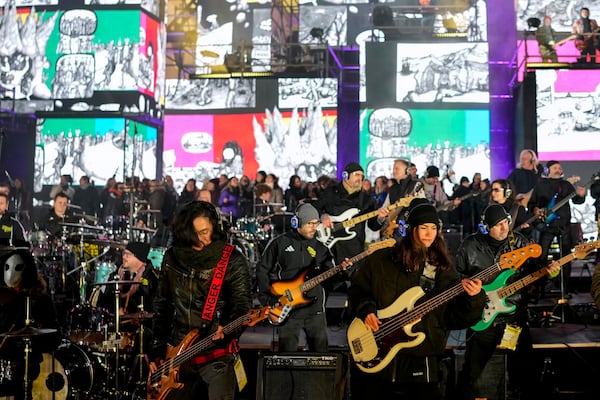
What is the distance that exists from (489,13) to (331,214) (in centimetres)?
1770


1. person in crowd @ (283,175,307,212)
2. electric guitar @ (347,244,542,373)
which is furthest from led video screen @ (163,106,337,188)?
electric guitar @ (347,244,542,373)

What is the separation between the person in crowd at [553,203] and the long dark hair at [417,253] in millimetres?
7402

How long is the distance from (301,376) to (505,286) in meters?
2.26

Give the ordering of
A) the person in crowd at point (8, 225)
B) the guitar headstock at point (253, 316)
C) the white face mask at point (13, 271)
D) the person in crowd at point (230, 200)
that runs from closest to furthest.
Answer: the guitar headstock at point (253, 316) → the white face mask at point (13, 271) → the person in crowd at point (8, 225) → the person in crowd at point (230, 200)

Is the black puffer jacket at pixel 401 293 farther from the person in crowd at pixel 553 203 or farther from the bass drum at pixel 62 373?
the person in crowd at pixel 553 203

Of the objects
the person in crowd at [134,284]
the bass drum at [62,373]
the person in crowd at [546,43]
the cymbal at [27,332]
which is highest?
the person in crowd at [546,43]

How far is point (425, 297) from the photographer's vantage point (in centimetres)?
564

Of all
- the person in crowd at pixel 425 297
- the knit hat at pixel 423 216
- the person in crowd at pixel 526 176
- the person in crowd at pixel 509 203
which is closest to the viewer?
the person in crowd at pixel 425 297

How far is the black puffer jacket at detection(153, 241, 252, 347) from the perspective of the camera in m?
6.08

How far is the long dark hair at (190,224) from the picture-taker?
6.25m

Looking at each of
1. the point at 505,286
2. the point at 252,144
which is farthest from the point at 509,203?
the point at 252,144

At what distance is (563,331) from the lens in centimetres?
1085

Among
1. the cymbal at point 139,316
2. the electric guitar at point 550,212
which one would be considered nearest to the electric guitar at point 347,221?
the electric guitar at point 550,212

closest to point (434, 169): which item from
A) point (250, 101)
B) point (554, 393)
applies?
point (554, 393)
